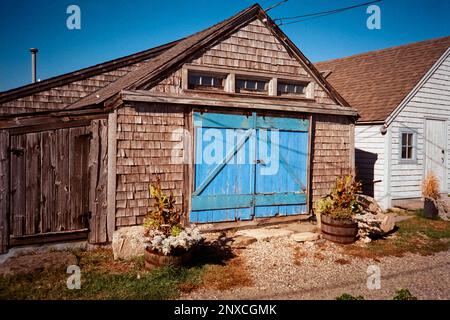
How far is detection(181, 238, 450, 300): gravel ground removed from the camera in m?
5.37

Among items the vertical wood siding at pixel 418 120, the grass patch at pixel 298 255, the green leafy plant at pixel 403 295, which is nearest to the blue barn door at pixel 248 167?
the grass patch at pixel 298 255

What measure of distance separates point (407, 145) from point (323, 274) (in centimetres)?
838

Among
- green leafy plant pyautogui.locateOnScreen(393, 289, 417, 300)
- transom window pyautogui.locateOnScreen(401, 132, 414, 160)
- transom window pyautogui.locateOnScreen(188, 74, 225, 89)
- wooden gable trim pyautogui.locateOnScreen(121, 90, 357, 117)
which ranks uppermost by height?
transom window pyautogui.locateOnScreen(188, 74, 225, 89)

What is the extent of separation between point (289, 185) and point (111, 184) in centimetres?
459

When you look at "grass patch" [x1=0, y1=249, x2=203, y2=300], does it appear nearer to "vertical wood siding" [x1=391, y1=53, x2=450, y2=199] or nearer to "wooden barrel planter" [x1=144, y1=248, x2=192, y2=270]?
"wooden barrel planter" [x1=144, y1=248, x2=192, y2=270]

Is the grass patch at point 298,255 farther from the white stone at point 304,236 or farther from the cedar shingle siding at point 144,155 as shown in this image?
the cedar shingle siding at point 144,155

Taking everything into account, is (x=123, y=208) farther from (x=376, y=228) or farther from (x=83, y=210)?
(x=376, y=228)

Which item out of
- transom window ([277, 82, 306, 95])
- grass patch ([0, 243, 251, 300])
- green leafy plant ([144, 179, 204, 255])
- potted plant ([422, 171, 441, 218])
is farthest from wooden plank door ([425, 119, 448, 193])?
green leafy plant ([144, 179, 204, 255])

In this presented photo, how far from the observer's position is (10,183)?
6.49 metres

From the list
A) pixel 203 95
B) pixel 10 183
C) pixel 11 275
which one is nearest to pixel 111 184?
pixel 10 183

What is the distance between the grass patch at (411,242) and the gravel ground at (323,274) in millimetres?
271

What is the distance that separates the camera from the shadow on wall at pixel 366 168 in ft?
41.2

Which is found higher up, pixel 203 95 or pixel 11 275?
pixel 203 95

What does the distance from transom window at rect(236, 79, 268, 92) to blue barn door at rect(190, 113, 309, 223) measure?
31.6 inches
